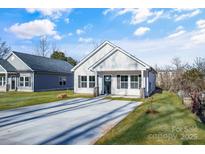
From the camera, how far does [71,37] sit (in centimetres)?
3241

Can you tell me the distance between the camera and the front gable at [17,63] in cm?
3069

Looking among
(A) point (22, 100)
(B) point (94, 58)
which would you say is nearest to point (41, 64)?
(B) point (94, 58)

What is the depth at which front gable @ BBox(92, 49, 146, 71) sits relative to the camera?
22.1 meters

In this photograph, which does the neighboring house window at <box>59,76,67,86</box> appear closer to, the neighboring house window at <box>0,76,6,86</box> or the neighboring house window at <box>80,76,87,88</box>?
the neighboring house window at <box>0,76,6,86</box>

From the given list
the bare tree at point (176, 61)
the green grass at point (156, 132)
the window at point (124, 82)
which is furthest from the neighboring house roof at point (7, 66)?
the green grass at point (156, 132)

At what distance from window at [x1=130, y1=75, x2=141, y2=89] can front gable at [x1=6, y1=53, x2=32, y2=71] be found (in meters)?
14.4

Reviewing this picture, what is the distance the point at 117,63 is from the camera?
75.4 ft

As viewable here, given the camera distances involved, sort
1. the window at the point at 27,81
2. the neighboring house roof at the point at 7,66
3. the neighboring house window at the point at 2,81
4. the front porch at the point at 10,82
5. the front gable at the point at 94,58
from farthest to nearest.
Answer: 1. the neighboring house window at the point at 2,81
2. the front porch at the point at 10,82
3. the neighboring house roof at the point at 7,66
4. the window at the point at 27,81
5. the front gable at the point at 94,58

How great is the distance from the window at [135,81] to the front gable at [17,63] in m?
14.4

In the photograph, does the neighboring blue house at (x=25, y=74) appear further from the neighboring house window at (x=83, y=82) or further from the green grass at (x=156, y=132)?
the green grass at (x=156, y=132)

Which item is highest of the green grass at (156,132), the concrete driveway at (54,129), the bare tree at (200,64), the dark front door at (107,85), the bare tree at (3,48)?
the bare tree at (3,48)
